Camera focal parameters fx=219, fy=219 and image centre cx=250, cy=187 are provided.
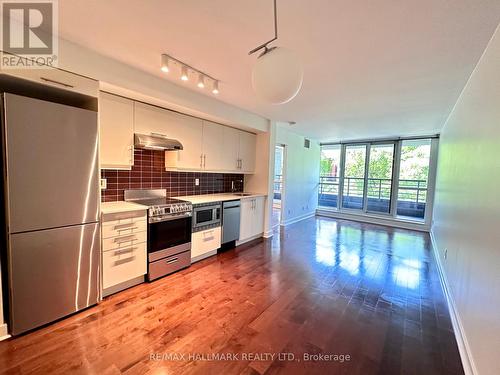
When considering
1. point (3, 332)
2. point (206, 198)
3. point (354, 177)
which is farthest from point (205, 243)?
point (354, 177)

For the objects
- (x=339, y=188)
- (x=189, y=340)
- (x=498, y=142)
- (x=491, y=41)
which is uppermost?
(x=491, y=41)

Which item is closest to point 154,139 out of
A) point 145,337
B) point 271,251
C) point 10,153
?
point 10,153

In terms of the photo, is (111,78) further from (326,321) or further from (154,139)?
(326,321)

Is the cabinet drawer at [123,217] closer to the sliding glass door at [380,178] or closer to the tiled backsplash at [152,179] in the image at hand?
the tiled backsplash at [152,179]

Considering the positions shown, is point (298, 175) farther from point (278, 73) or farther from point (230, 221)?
point (278, 73)

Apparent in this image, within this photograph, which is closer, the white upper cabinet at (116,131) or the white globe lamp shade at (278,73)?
the white globe lamp shade at (278,73)

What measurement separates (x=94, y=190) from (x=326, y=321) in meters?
2.61

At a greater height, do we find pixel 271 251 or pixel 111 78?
pixel 111 78

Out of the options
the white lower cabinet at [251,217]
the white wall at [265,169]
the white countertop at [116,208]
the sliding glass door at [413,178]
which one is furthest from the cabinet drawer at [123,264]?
the sliding glass door at [413,178]

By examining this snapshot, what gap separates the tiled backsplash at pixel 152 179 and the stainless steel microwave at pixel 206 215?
0.62 m

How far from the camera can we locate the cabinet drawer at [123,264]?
2.35 meters

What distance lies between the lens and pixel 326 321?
2133 millimetres

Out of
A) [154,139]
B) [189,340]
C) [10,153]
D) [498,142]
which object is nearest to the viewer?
[498,142]

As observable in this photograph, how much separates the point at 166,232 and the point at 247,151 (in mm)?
2387
